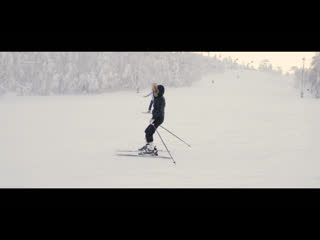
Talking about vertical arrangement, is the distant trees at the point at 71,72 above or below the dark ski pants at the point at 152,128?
above

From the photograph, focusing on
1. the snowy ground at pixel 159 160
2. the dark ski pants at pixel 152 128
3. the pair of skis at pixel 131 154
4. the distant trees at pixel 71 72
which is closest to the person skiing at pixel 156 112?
the dark ski pants at pixel 152 128

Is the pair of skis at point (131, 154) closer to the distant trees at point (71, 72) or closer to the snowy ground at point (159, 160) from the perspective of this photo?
the snowy ground at point (159, 160)

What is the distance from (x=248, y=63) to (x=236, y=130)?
3987 inches

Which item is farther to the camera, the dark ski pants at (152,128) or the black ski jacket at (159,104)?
the dark ski pants at (152,128)

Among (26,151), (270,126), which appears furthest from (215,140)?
(26,151)

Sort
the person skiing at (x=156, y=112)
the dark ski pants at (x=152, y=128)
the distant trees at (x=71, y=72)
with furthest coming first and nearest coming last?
1. the distant trees at (x=71, y=72)
2. the dark ski pants at (x=152, y=128)
3. the person skiing at (x=156, y=112)

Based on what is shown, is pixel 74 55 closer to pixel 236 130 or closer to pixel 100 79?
pixel 100 79

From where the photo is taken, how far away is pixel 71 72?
51.2 metres

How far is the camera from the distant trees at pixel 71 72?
4906 centimetres

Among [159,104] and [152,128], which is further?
[152,128]

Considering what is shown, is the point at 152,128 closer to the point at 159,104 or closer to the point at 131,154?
the point at 159,104

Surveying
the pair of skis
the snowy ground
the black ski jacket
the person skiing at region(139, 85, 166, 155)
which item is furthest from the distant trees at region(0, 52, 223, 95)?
the black ski jacket

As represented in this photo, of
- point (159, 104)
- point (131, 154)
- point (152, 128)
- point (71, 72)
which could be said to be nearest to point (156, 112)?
point (159, 104)

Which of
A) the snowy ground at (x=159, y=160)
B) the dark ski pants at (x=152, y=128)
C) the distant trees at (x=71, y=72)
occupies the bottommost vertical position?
the snowy ground at (x=159, y=160)
